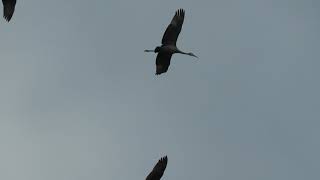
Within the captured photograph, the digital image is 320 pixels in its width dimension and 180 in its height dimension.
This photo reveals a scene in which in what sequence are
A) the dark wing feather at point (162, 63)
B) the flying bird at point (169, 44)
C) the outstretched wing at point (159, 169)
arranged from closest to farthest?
1. the outstretched wing at point (159, 169)
2. the flying bird at point (169, 44)
3. the dark wing feather at point (162, 63)

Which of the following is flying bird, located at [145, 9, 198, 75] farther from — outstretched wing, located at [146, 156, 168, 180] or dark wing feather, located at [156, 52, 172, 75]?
outstretched wing, located at [146, 156, 168, 180]

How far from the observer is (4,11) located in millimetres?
71000

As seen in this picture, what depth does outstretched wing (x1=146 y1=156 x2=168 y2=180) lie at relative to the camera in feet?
218

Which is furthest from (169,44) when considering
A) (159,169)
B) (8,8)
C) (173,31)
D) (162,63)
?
(8,8)

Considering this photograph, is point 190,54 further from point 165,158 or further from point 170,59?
point 165,158

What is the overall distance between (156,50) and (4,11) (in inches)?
289

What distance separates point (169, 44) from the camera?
70.1 metres

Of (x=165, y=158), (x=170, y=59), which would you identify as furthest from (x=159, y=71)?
(x=165, y=158)

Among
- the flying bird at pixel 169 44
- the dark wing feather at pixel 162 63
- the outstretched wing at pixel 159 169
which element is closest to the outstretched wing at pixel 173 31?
the flying bird at pixel 169 44

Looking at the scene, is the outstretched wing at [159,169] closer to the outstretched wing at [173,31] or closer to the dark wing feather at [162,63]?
the dark wing feather at [162,63]

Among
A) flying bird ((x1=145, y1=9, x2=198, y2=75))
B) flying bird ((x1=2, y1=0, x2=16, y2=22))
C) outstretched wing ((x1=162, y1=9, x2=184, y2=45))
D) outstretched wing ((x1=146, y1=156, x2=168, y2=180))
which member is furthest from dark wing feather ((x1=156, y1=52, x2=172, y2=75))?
flying bird ((x1=2, y1=0, x2=16, y2=22))

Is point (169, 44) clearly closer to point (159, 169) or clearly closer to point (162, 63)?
point (162, 63)

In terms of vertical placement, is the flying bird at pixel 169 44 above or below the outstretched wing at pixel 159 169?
above

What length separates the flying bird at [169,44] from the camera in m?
70.0
